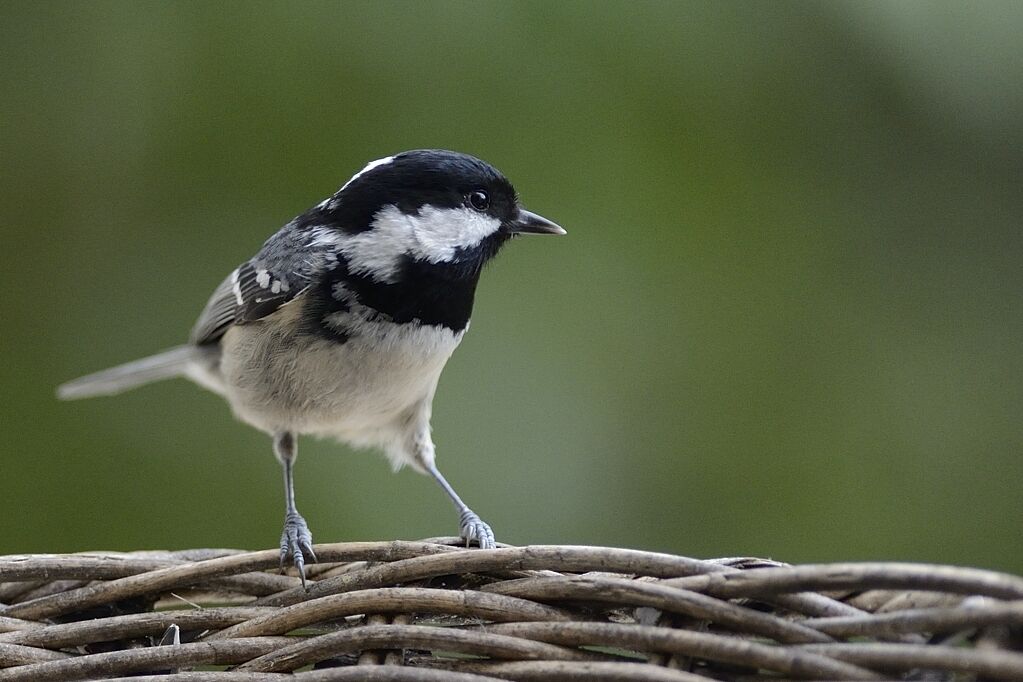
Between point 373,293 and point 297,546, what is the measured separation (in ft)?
1.35

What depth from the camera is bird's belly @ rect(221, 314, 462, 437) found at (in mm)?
1361

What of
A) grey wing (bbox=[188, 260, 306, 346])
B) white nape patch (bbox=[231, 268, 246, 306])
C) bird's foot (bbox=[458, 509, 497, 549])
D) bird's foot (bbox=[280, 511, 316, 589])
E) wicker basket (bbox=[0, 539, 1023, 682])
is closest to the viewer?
wicker basket (bbox=[0, 539, 1023, 682])

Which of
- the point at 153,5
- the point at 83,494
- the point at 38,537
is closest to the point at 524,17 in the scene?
the point at 153,5

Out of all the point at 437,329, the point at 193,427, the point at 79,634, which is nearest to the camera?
the point at 79,634

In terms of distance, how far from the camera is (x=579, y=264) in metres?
2.00

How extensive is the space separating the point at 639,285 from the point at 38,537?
130cm

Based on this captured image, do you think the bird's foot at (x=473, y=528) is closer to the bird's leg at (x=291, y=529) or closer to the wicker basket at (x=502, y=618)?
the bird's leg at (x=291, y=529)

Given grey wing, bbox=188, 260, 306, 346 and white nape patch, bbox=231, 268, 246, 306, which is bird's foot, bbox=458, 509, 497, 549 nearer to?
grey wing, bbox=188, 260, 306, 346

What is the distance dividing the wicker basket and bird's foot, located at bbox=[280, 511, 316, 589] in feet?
0.05

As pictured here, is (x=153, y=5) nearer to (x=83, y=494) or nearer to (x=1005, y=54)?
(x=83, y=494)

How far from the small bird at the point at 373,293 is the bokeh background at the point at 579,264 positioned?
0.48 meters

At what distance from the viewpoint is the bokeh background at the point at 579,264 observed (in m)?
1.88

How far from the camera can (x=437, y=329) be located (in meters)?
1.37

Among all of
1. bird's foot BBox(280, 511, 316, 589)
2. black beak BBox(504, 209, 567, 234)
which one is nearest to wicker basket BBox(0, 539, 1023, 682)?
bird's foot BBox(280, 511, 316, 589)
